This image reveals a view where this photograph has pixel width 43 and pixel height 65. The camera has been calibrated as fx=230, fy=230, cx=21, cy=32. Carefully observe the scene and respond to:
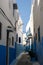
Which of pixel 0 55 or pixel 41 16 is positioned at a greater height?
pixel 41 16

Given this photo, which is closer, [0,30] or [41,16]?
[0,30]

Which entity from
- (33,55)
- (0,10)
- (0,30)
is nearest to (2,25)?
(0,30)

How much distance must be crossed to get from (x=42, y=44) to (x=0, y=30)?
5123mm

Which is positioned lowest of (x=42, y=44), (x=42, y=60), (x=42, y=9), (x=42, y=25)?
(x=42, y=60)

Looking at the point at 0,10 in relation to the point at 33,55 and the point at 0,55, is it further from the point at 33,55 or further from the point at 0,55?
the point at 33,55

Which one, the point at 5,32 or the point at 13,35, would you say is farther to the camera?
the point at 13,35

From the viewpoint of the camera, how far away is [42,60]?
18.8m

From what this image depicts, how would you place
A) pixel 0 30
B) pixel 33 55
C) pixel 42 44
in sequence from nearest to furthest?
pixel 0 30 < pixel 42 44 < pixel 33 55

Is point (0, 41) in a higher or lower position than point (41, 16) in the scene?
lower

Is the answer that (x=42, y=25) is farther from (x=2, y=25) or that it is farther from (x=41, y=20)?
(x=2, y=25)

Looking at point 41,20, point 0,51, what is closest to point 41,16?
point 41,20

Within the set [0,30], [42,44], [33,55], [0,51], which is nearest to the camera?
[0,51]

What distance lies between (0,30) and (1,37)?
45cm

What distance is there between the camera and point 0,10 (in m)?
13.4
